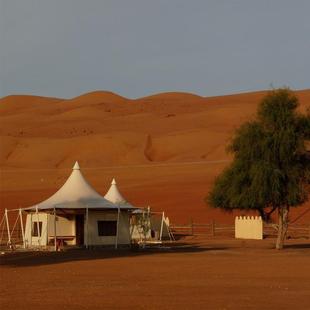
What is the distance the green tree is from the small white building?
18.0 ft

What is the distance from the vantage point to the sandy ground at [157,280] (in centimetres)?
1744

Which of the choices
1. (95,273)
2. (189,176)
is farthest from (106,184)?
(95,273)

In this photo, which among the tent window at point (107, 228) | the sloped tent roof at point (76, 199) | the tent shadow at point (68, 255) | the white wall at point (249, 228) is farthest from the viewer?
the white wall at point (249, 228)

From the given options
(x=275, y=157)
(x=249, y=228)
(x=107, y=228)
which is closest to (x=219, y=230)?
(x=249, y=228)

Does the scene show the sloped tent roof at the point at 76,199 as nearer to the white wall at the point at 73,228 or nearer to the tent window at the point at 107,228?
the white wall at the point at 73,228

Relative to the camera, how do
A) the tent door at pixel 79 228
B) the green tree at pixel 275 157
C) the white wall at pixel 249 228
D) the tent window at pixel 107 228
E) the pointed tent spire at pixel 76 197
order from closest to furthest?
1. the green tree at pixel 275 157
2. the pointed tent spire at pixel 76 197
3. the tent window at pixel 107 228
4. the tent door at pixel 79 228
5. the white wall at pixel 249 228

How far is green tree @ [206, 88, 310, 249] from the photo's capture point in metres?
37.6

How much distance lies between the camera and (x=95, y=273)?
2514cm

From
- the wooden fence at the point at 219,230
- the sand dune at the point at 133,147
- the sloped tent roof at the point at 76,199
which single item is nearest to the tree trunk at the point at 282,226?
the sloped tent roof at the point at 76,199

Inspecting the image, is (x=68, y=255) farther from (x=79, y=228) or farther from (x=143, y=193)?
(x=143, y=193)

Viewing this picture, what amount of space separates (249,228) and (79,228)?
1302 cm

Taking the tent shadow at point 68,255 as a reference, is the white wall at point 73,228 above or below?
above

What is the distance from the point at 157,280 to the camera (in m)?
22.7

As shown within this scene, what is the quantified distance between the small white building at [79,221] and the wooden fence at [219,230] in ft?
42.1
